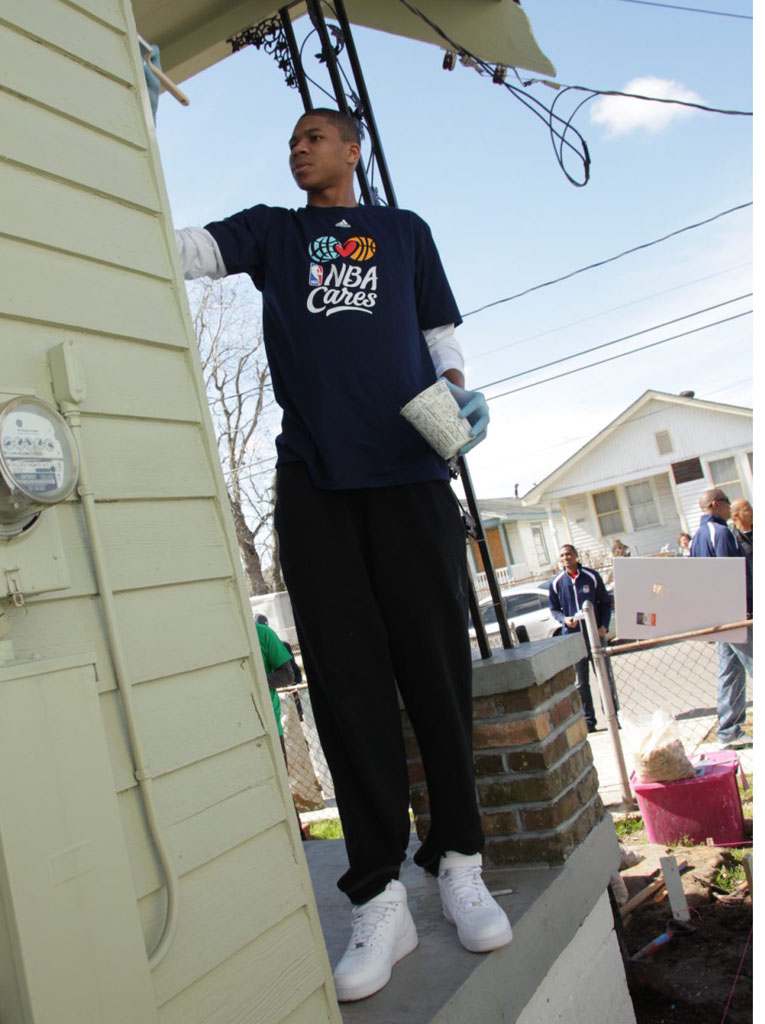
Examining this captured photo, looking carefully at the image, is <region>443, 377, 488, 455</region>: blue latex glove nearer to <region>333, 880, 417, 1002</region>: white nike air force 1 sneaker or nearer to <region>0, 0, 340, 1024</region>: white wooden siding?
<region>0, 0, 340, 1024</region>: white wooden siding

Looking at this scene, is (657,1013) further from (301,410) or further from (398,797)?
(301,410)

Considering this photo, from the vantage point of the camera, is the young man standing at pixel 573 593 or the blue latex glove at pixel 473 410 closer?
→ the blue latex glove at pixel 473 410

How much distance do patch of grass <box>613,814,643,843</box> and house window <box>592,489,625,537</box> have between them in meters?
22.9

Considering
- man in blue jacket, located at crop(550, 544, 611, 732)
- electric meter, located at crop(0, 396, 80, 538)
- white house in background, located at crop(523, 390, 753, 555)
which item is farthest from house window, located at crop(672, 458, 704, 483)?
electric meter, located at crop(0, 396, 80, 538)

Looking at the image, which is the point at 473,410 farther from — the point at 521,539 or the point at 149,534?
the point at 521,539

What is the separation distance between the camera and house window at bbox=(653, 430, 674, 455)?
25.9 metres

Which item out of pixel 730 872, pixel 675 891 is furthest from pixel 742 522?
pixel 675 891

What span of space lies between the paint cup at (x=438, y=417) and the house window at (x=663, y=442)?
83.4 feet

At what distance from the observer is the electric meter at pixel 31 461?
3.67 feet

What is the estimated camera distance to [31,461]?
1.15 meters

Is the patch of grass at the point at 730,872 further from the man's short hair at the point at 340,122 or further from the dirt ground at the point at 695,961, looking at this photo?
the man's short hair at the point at 340,122

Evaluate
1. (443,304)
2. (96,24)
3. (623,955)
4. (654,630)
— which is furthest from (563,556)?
(96,24)

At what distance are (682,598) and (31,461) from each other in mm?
4513

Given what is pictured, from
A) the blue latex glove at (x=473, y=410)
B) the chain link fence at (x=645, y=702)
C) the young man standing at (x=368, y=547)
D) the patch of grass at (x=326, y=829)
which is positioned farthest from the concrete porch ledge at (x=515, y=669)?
the patch of grass at (x=326, y=829)
